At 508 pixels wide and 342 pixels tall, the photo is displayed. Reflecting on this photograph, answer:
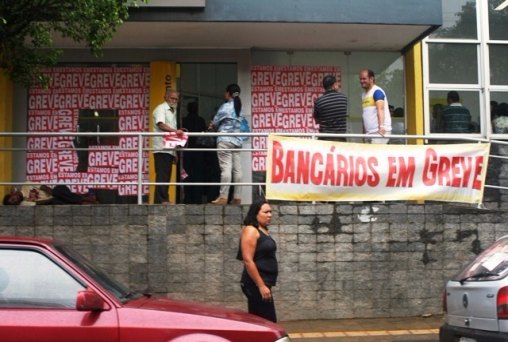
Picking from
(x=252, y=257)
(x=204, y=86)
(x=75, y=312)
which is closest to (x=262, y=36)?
(x=204, y=86)

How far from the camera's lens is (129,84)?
1181 centimetres

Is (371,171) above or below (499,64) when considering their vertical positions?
below

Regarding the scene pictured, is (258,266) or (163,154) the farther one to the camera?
(163,154)

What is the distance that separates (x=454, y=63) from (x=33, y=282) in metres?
10.2

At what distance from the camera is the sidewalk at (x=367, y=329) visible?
7.55 m

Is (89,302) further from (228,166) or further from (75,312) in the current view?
(228,166)

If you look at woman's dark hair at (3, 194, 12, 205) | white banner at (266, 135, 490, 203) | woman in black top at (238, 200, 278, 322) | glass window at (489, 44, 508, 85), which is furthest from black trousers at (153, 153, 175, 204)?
glass window at (489, 44, 508, 85)

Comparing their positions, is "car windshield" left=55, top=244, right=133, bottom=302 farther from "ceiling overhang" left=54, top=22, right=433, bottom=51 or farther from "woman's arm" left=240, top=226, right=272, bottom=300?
"ceiling overhang" left=54, top=22, right=433, bottom=51

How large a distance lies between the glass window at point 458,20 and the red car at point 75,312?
9.51 metres

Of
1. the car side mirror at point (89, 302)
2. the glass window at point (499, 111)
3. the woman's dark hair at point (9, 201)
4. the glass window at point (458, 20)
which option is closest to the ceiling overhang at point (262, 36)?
the glass window at point (458, 20)

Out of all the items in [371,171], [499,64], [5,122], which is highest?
[499,64]

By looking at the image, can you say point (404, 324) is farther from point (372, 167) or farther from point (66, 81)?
point (66, 81)

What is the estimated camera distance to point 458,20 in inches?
496

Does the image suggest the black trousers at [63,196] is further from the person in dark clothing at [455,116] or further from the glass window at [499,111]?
the glass window at [499,111]
